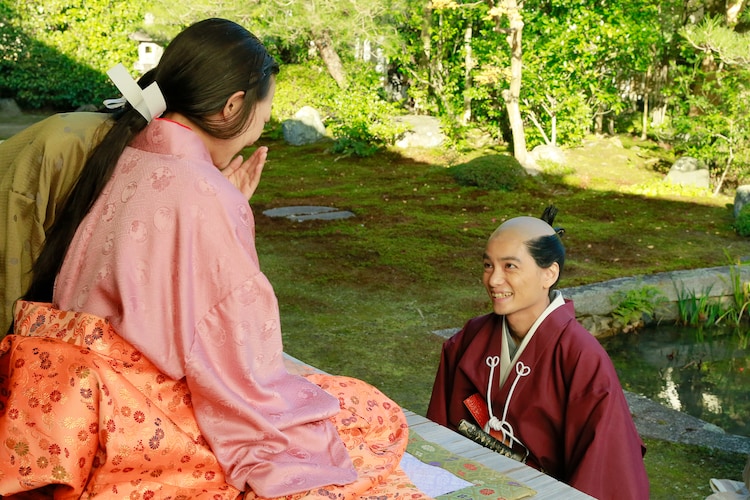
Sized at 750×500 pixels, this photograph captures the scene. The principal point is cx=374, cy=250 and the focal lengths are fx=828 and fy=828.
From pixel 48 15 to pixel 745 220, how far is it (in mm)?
15580

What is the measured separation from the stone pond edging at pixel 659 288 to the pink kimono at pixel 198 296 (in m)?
4.35

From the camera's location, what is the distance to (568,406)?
3.01 m

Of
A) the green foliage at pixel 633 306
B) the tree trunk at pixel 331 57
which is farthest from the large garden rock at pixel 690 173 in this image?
the tree trunk at pixel 331 57

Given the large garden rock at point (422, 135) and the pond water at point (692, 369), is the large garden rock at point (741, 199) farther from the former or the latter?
the large garden rock at point (422, 135)

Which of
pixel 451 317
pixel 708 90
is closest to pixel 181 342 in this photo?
pixel 451 317

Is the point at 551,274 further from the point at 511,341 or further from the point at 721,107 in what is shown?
the point at 721,107

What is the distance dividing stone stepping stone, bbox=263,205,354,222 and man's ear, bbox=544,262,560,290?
5982 millimetres

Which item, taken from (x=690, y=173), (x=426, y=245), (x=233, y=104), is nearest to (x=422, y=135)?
(x=690, y=173)

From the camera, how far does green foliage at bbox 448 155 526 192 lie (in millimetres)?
10750

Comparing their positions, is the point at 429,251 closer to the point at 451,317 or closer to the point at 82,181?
the point at 451,317

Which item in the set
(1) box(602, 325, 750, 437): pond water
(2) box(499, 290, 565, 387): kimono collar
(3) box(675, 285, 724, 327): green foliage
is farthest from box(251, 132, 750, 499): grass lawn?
(2) box(499, 290, 565, 387): kimono collar

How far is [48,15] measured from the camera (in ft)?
60.1

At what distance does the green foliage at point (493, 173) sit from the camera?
423 inches

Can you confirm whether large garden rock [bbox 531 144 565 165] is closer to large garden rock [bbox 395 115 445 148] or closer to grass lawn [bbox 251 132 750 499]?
grass lawn [bbox 251 132 750 499]
